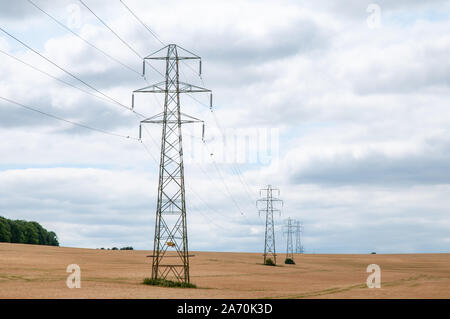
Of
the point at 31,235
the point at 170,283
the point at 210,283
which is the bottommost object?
the point at 210,283

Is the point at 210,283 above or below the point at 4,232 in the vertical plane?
below

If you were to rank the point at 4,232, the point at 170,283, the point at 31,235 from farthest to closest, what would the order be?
the point at 31,235, the point at 4,232, the point at 170,283

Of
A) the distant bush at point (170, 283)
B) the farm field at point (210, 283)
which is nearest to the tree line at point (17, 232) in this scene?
the farm field at point (210, 283)

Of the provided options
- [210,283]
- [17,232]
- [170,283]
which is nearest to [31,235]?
[17,232]

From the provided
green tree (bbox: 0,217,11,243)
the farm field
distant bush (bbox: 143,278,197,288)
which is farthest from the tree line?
distant bush (bbox: 143,278,197,288)

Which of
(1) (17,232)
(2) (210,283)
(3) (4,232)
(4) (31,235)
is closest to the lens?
(2) (210,283)

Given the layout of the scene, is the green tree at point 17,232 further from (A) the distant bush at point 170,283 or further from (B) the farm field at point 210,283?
(A) the distant bush at point 170,283

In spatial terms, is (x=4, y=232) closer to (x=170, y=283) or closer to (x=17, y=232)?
(x=17, y=232)

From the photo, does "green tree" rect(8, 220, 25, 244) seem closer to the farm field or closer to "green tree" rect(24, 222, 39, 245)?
"green tree" rect(24, 222, 39, 245)
